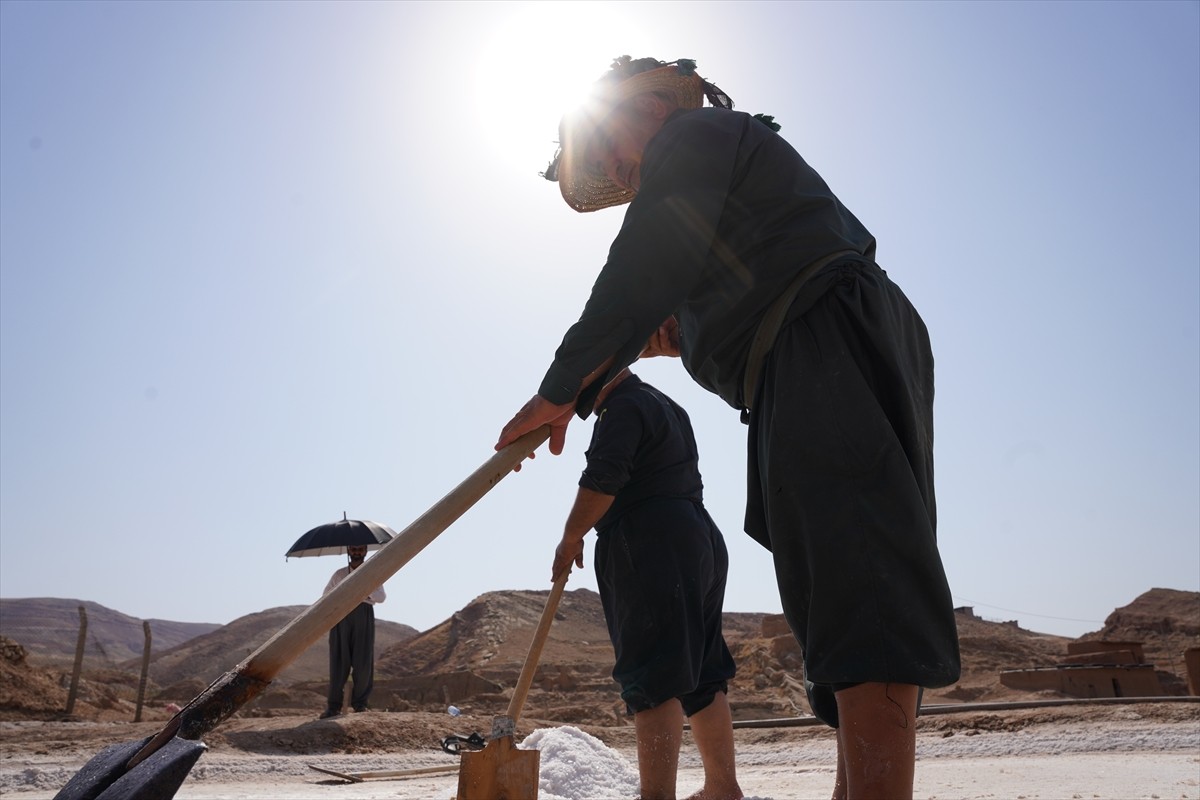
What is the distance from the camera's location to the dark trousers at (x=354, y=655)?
9.21m

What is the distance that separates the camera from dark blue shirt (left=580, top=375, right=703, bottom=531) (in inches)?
130

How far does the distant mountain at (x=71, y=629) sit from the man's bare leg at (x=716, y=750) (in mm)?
58050

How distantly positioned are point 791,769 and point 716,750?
2688mm

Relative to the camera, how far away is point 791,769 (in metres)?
5.57

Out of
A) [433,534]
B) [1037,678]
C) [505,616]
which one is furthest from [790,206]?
[505,616]

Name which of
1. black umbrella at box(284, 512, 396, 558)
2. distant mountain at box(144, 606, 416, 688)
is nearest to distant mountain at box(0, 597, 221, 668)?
distant mountain at box(144, 606, 416, 688)

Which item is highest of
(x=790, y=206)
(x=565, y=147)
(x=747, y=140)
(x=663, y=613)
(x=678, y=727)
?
(x=565, y=147)

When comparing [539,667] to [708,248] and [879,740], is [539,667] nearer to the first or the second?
[708,248]

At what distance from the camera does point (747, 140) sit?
186 centimetres

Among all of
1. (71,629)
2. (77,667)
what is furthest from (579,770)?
(71,629)

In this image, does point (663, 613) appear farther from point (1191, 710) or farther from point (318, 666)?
Answer: point (318, 666)

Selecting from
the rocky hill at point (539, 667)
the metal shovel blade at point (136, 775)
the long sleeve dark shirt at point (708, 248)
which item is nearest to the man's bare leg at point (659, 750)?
the long sleeve dark shirt at point (708, 248)

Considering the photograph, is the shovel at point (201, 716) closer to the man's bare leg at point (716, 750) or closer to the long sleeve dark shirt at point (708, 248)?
the long sleeve dark shirt at point (708, 248)

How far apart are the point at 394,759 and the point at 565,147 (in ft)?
18.3
